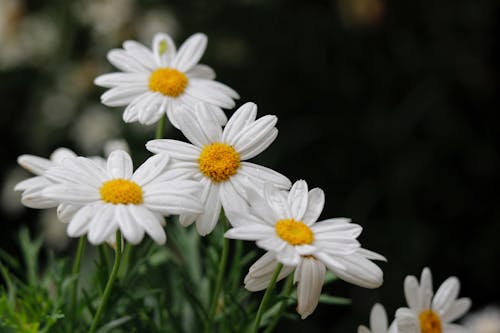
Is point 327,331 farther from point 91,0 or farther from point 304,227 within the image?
point 304,227

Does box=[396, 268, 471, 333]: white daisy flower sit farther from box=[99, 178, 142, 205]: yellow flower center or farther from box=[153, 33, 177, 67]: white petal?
box=[153, 33, 177, 67]: white petal

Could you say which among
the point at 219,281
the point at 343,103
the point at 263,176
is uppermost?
the point at 343,103

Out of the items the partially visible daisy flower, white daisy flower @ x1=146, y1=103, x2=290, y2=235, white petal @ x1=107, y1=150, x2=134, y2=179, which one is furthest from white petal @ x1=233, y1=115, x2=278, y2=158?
the partially visible daisy flower

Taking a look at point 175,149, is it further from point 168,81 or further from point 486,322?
point 486,322

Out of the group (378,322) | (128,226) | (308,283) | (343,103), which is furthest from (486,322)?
(128,226)

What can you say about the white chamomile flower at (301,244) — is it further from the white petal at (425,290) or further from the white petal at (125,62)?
the white petal at (125,62)

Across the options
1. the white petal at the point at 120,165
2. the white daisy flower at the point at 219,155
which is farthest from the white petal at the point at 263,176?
the white petal at the point at 120,165
